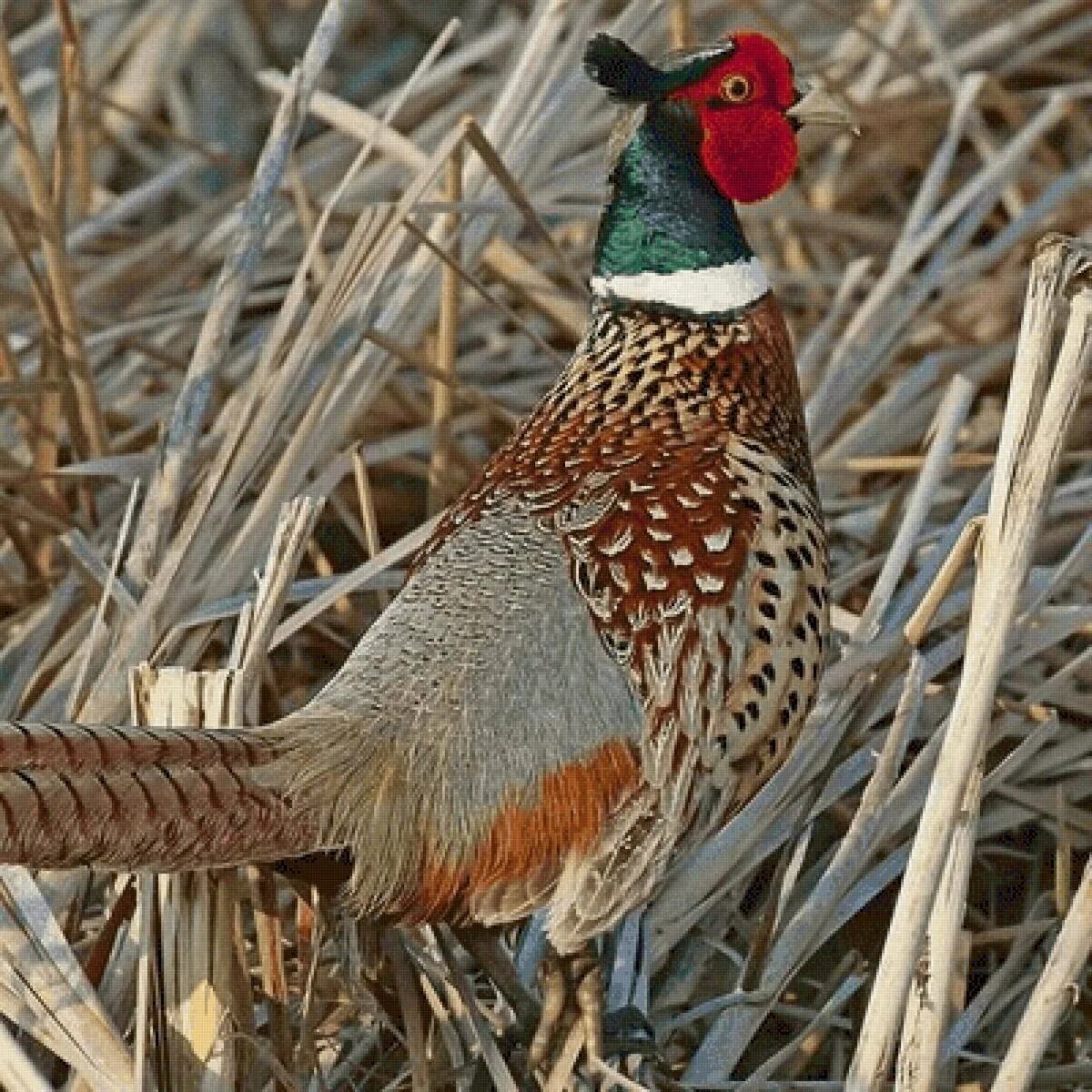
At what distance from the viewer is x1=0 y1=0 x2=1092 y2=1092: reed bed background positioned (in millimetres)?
2518

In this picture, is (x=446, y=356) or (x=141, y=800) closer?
(x=141, y=800)

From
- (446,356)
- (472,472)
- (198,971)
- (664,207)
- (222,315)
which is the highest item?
(664,207)

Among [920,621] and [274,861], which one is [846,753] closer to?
[920,621]

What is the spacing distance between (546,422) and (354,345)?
→ 551 mm

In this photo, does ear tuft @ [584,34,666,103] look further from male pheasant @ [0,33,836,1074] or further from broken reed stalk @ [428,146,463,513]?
broken reed stalk @ [428,146,463,513]

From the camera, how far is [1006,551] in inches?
93.7

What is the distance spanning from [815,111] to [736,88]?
0.12 metres

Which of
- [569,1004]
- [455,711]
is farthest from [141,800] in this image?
[569,1004]

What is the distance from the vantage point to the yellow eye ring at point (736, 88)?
3.06 metres

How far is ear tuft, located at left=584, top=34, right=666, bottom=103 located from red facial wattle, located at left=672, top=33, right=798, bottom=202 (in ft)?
0.10

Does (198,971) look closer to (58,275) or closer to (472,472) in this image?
(58,275)

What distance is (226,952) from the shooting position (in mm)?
2527

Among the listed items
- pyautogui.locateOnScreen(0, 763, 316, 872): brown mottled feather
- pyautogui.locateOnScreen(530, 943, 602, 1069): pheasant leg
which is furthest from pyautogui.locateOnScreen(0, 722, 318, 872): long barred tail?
pyautogui.locateOnScreen(530, 943, 602, 1069): pheasant leg

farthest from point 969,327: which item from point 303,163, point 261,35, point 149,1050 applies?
point 149,1050
